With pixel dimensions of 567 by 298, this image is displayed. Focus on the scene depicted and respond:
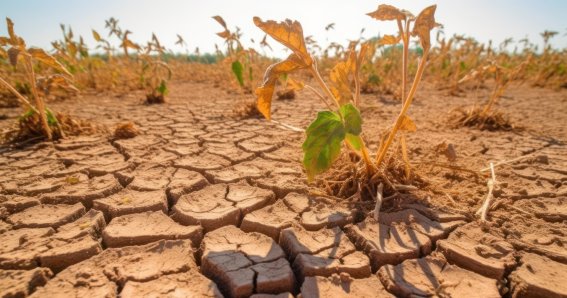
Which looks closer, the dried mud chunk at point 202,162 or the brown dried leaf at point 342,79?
the brown dried leaf at point 342,79

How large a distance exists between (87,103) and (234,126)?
2317mm

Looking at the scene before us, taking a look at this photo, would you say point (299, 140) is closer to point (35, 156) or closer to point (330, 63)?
point (35, 156)

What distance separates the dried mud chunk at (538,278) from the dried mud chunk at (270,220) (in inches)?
30.3

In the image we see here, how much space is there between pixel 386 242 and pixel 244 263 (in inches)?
20.4

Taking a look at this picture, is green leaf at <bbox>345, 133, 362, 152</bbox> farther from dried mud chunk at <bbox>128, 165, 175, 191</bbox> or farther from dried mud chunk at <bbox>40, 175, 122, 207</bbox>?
dried mud chunk at <bbox>40, 175, 122, 207</bbox>

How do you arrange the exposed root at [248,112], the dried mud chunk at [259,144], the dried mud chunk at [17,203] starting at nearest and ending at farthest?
the dried mud chunk at [17,203]
the dried mud chunk at [259,144]
the exposed root at [248,112]

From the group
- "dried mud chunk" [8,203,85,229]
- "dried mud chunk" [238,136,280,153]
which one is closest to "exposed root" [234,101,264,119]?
"dried mud chunk" [238,136,280,153]

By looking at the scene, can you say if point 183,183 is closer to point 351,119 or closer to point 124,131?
point 351,119

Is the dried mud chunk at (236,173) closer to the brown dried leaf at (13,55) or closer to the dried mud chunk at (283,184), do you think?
the dried mud chunk at (283,184)

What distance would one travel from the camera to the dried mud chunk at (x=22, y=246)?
3.45ft

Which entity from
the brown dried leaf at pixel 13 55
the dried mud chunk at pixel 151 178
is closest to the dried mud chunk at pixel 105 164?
the dried mud chunk at pixel 151 178

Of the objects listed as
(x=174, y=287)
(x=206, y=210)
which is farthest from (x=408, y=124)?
(x=174, y=287)

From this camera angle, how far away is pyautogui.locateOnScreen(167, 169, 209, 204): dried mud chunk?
1562 millimetres

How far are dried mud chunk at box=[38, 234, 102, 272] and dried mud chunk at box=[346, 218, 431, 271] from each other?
0.94m
